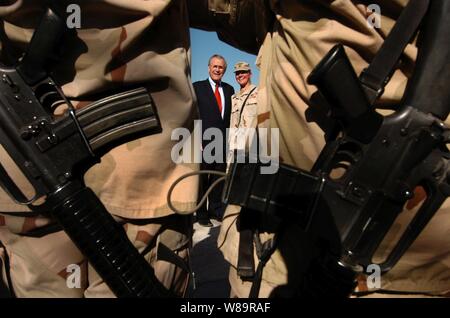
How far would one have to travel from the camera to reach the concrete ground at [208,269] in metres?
1.96

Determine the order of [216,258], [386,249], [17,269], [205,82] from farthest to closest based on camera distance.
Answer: [205,82] → [216,258] → [17,269] → [386,249]

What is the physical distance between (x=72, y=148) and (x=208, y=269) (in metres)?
1.46

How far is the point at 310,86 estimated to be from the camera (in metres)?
0.94

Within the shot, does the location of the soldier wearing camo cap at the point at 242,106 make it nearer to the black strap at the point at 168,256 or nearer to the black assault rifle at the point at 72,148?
the black strap at the point at 168,256

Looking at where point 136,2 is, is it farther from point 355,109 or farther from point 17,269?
point 17,269

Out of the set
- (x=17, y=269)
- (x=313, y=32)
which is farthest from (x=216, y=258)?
(x=313, y=32)

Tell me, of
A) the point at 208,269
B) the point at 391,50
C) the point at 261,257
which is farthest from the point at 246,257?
the point at 208,269

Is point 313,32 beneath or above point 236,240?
above

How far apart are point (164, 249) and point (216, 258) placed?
4.37 ft

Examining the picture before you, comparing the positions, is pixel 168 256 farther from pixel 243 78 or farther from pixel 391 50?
pixel 243 78

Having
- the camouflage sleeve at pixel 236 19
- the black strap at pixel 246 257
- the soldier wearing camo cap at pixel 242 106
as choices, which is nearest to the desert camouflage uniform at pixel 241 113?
the soldier wearing camo cap at pixel 242 106

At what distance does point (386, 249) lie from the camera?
98 cm

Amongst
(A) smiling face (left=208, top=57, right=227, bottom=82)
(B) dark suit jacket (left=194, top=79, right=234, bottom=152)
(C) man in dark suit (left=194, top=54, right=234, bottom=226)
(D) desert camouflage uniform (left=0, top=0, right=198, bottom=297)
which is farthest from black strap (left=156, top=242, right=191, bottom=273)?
(A) smiling face (left=208, top=57, right=227, bottom=82)

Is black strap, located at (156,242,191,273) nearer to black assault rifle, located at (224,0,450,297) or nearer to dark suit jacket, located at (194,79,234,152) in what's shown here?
black assault rifle, located at (224,0,450,297)
